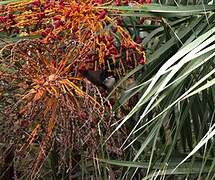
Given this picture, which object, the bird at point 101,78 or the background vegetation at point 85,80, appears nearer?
the background vegetation at point 85,80

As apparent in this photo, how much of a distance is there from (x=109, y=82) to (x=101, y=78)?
0.04 metres

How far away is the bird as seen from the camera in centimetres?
168

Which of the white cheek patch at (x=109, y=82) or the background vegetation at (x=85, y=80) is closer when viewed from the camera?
the background vegetation at (x=85, y=80)

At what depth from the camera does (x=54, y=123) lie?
157cm

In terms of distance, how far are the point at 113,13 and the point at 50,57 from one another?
22cm

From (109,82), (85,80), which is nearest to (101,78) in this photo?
(109,82)

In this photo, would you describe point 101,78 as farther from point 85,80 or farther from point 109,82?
point 85,80

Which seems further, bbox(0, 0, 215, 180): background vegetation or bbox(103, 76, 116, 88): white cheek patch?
bbox(103, 76, 116, 88): white cheek patch

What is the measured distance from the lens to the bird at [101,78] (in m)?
1.68

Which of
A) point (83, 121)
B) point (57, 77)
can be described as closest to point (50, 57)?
point (57, 77)

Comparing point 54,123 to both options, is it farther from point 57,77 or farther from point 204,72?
point 204,72

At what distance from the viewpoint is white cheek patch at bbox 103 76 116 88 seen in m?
1.76

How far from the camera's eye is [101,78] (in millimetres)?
1741

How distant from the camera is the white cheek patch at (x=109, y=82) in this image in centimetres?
176
